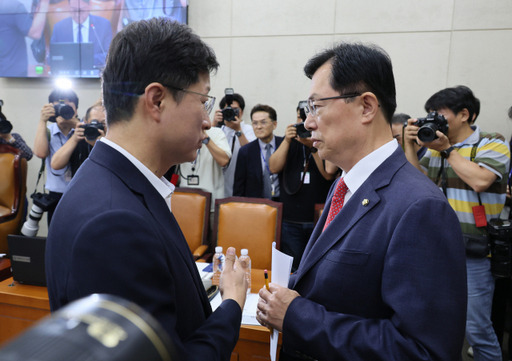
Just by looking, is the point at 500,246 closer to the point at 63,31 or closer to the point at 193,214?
the point at 193,214

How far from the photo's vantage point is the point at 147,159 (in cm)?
79

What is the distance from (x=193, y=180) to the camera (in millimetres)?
3084

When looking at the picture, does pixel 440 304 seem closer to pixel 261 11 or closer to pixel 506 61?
pixel 506 61

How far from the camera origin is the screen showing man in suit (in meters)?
4.17

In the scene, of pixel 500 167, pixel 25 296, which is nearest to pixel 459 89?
pixel 500 167

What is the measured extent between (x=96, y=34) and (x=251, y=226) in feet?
10.8

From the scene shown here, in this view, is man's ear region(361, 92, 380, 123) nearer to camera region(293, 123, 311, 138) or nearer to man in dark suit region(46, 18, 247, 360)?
man in dark suit region(46, 18, 247, 360)

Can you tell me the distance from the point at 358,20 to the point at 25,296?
3.65 meters

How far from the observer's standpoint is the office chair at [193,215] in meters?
2.66

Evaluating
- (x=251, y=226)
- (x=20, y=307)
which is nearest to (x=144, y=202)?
(x=20, y=307)

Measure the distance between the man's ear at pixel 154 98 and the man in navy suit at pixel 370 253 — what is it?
51cm

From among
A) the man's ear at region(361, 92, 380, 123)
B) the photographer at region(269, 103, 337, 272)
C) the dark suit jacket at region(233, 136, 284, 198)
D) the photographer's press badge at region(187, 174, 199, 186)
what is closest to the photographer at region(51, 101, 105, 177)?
the photographer's press badge at region(187, 174, 199, 186)

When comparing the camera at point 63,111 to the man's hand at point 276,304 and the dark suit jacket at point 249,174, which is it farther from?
the man's hand at point 276,304

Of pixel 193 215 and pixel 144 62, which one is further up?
pixel 144 62
